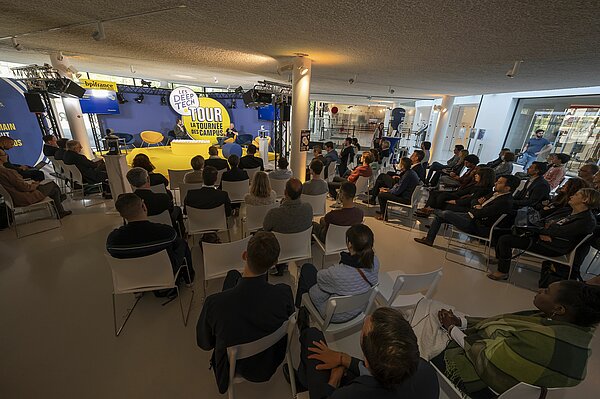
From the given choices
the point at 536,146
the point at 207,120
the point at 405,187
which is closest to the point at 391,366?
the point at 405,187

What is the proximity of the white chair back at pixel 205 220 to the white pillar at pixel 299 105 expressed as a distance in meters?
2.93

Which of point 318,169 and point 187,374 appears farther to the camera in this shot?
point 318,169

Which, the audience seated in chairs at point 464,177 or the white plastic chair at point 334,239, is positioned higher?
the audience seated in chairs at point 464,177

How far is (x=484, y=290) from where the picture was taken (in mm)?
3057

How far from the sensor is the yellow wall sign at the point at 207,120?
11602 millimetres

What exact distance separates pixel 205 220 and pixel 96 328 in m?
1.46

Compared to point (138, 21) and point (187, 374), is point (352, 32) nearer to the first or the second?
point (138, 21)

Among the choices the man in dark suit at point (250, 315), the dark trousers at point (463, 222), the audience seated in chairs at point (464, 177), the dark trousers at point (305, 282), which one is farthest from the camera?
the audience seated in chairs at point (464, 177)

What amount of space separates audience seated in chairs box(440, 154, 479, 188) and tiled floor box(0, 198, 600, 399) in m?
2.22

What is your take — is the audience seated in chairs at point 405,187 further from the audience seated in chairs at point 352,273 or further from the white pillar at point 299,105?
the audience seated in chairs at point 352,273

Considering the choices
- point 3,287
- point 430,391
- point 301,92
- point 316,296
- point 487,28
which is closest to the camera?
point 430,391

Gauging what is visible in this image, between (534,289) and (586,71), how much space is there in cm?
405

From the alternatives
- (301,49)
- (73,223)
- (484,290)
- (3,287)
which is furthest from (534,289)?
(73,223)

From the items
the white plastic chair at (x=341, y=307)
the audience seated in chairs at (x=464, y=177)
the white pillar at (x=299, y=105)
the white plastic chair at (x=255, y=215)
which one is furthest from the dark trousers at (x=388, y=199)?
the white plastic chair at (x=341, y=307)
